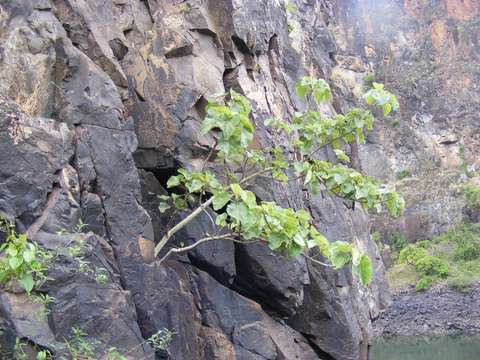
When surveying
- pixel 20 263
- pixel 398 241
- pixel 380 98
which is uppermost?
pixel 380 98

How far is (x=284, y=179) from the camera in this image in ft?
28.9

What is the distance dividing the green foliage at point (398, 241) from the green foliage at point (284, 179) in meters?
45.8

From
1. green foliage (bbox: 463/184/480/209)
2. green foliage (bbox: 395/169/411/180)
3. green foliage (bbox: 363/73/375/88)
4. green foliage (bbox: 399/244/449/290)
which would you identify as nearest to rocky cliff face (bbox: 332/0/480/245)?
green foliage (bbox: 395/169/411/180)

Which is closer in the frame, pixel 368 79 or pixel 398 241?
pixel 398 241

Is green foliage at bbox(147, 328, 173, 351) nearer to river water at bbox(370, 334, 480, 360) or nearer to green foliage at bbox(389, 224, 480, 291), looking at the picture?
river water at bbox(370, 334, 480, 360)

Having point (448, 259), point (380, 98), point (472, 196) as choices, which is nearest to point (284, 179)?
point (380, 98)

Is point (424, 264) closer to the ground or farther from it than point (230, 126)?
closer to the ground

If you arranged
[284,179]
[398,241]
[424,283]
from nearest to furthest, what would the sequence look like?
1. [284,179]
2. [424,283]
3. [398,241]

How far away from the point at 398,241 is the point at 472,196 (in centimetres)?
690

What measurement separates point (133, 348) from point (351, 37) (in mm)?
63590

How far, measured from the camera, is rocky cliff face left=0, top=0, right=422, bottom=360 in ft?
21.2

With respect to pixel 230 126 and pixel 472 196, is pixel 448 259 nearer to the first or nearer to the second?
pixel 472 196

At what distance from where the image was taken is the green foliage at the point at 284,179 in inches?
274

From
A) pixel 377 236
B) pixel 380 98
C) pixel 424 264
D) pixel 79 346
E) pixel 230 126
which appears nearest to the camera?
pixel 79 346
